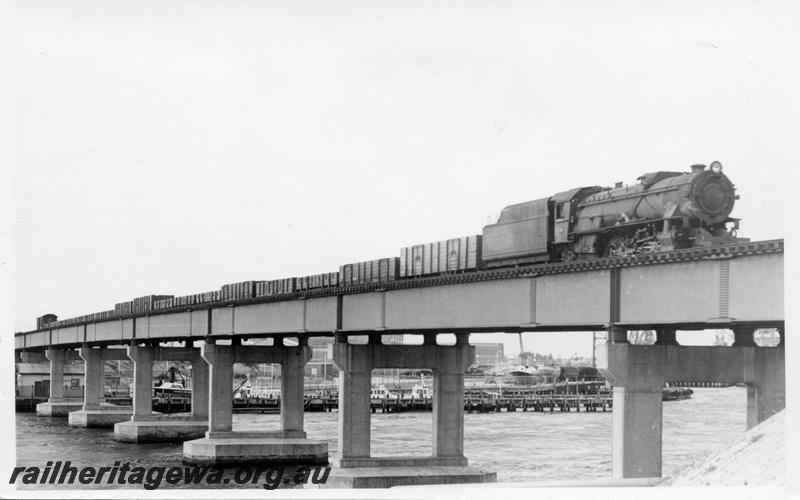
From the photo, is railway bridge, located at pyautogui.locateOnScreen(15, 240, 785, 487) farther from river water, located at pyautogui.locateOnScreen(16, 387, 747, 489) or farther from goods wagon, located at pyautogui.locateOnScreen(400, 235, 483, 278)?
river water, located at pyautogui.locateOnScreen(16, 387, 747, 489)

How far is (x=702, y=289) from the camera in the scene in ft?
105

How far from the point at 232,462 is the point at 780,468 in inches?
2121

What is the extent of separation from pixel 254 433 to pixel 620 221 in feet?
151

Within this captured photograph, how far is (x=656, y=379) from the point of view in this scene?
3619 cm

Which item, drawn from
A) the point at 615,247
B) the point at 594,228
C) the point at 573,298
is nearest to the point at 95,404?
the point at 594,228

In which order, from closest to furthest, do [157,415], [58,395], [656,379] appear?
1. [656,379]
2. [157,415]
3. [58,395]

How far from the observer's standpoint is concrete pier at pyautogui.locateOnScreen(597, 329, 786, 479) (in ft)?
116

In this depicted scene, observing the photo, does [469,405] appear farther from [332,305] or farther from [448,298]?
[448,298]

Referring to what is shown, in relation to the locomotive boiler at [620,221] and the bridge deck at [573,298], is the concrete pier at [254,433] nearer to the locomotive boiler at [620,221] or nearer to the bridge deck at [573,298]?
the bridge deck at [573,298]

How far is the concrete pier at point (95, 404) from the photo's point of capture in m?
118

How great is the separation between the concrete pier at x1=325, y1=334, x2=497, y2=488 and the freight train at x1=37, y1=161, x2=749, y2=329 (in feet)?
15.5

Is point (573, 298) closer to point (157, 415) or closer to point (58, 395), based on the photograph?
point (157, 415)

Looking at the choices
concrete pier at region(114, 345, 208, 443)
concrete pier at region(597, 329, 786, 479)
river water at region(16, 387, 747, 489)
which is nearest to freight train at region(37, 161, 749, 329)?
concrete pier at region(597, 329, 786, 479)

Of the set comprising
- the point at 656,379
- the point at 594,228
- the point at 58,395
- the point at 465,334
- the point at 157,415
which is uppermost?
the point at 594,228
